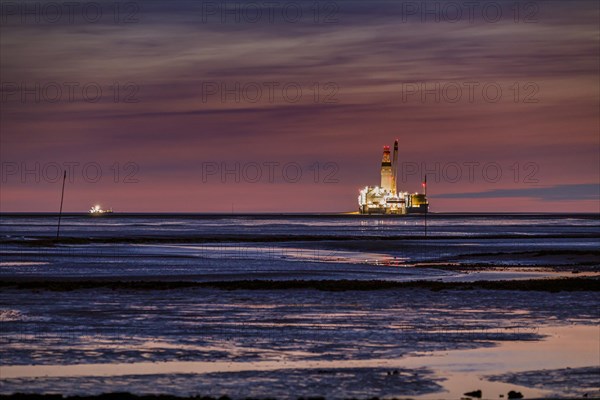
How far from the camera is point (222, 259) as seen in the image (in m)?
57.8

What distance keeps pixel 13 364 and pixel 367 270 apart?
101 feet

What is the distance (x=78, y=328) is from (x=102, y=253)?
4181cm

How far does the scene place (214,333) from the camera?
22688 millimetres

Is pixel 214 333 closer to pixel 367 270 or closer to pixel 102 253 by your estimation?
pixel 367 270

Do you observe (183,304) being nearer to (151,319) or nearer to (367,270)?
(151,319)

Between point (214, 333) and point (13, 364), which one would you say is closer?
point (13, 364)

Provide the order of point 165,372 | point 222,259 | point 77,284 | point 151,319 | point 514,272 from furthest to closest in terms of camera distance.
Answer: point 222,259, point 514,272, point 77,284, point 151,319, point 165,372

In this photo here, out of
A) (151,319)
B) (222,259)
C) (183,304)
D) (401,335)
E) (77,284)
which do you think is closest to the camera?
(401,335)

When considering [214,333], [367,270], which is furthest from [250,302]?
[367,270]

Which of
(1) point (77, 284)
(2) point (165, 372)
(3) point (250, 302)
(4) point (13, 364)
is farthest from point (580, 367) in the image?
(1) point (77, 284)

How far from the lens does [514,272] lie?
46.0m

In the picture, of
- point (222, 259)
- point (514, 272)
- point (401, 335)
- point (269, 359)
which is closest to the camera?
point (269, 359)

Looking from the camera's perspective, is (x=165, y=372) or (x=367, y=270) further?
(x=367, y=270)

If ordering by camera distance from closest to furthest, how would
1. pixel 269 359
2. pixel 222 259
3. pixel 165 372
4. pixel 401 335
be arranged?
1. pixel 165 372
2. pixel 269 359
3. pixel 401 335
4. pixel 222 259
